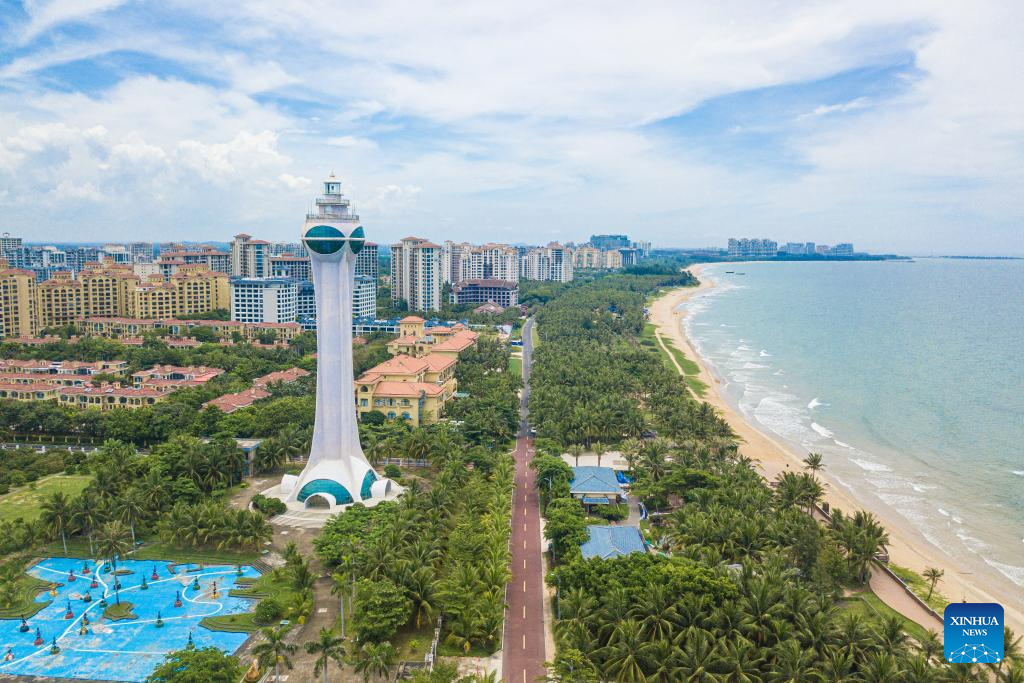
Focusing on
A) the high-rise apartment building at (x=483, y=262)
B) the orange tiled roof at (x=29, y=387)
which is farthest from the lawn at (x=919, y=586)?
the high-rise apartment building at (x=483, y=262)

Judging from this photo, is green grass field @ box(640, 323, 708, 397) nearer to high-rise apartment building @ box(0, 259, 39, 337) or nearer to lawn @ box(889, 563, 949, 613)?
lawn @ box(889, 563, 949, 613)

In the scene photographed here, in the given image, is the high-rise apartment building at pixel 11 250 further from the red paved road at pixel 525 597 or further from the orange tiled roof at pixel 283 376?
the red paved road at pixel 525 597

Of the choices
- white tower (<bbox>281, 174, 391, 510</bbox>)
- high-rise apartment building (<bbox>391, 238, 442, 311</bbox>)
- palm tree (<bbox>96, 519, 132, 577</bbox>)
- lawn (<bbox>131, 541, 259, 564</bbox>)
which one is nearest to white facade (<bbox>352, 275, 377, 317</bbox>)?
high-rise apartment building (<bbox>391, 238, 442, 311</bbox>)

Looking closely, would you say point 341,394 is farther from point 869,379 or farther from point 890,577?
point 869,379

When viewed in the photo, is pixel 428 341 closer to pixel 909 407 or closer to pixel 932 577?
pixel 909 407

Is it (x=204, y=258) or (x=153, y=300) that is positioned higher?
(x=204, y=258)

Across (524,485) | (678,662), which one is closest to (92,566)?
(524,485)

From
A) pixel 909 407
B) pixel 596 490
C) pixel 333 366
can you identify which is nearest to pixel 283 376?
pixel 333 366

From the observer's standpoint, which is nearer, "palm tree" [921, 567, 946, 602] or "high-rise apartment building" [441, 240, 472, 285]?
"palm tree" [921, 567, 946, 602]
